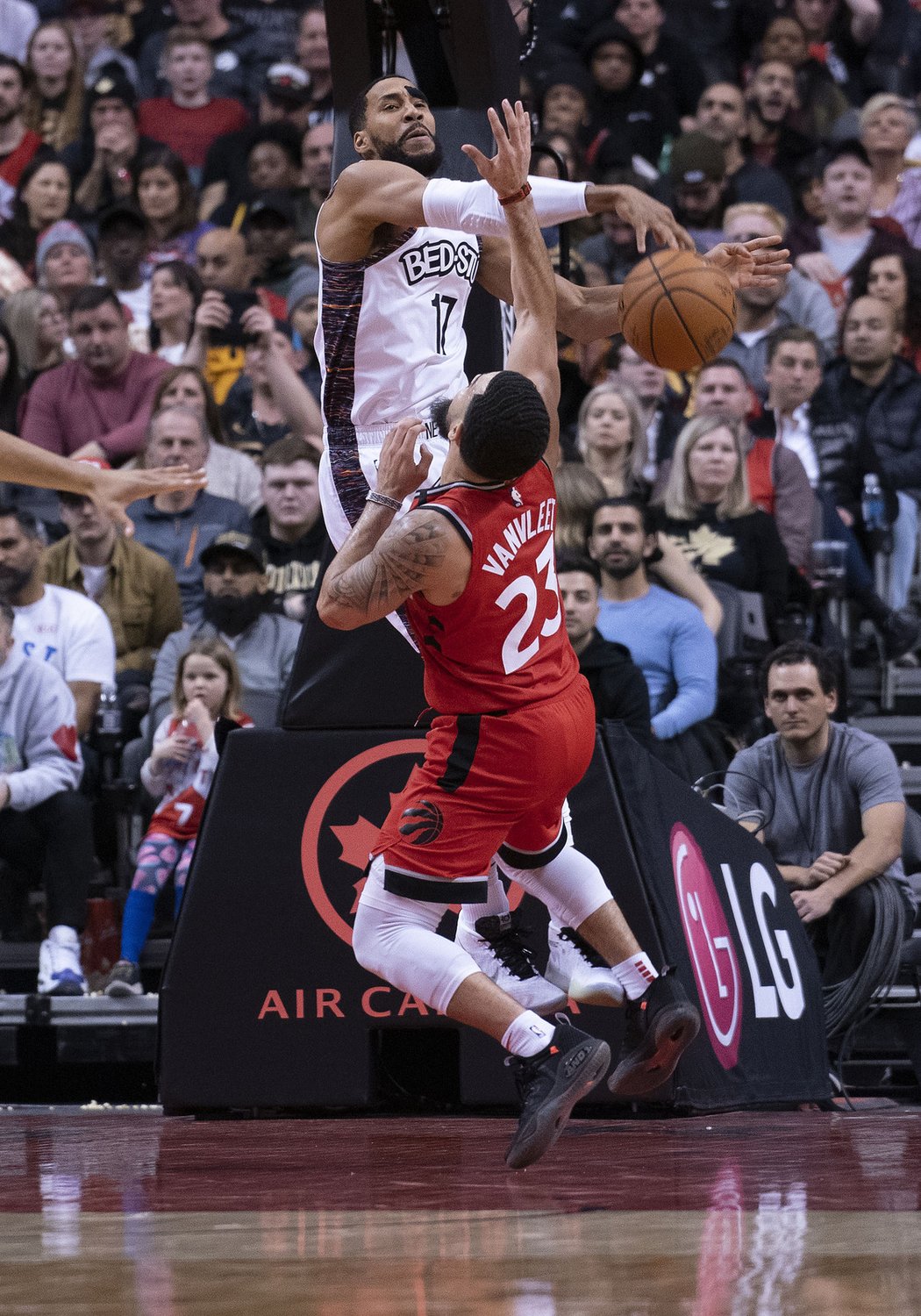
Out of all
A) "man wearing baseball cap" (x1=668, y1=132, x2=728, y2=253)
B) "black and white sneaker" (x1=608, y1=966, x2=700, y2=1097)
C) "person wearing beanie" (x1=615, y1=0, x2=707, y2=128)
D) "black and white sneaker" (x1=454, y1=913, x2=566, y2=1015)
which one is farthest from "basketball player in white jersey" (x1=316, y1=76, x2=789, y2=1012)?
"person wearing beanie" (x1=615, y1=0, x2=707, y2=128)

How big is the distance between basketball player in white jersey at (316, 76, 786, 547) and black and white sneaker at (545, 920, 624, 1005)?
4.93 ft

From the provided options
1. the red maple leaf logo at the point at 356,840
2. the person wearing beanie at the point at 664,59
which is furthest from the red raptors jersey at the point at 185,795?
the person wearing beanie at the point at 664,59

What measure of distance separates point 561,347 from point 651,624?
3.10 m

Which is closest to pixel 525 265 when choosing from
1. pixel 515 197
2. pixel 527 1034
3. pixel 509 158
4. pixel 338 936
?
pixel 515 197

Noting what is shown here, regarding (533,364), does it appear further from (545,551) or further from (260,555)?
(260,555)

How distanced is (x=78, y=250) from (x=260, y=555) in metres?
3.96

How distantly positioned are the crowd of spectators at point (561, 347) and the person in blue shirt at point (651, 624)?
0.7 inches

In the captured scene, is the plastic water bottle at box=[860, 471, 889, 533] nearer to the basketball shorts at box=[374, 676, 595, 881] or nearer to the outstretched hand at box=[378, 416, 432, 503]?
the basketball shorts at box=[374, 676, 595, 881]

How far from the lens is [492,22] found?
22.0 feet

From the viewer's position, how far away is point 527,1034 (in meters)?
5.10

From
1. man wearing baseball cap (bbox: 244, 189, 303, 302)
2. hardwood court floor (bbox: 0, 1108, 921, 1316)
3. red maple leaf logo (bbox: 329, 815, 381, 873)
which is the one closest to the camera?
hardwood court floor (bbox: 0, 1108, 921, 1316)

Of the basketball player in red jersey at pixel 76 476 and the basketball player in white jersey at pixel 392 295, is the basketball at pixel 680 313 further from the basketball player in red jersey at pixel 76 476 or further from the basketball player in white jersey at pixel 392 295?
the basketball player in red jersey at pixel 76 476

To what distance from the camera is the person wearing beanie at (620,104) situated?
1377cm

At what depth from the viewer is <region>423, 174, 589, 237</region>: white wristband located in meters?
5.59
